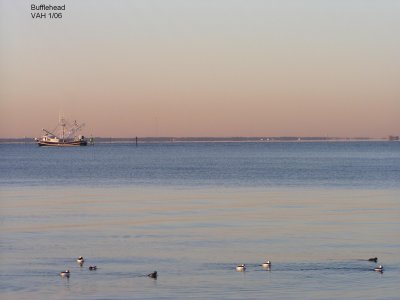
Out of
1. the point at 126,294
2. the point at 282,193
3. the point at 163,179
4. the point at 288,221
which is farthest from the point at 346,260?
the point at 163,179

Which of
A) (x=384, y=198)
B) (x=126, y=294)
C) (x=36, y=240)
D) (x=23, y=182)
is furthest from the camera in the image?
(x=23, y=182)

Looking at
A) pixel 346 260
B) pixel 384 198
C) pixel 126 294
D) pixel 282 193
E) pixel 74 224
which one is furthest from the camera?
pixel 282 193

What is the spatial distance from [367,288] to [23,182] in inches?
2230

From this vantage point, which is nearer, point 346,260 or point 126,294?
point 126,294

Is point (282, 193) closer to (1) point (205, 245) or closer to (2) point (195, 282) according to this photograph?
(1) point (205, 245)

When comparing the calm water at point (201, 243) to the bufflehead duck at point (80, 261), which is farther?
the bufflehead duck at point (80, 261)

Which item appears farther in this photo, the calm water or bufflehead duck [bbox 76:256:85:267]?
bufflehead duck [bbox 76:256:85:267]

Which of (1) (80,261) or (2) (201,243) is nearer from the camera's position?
(1) (80,261)

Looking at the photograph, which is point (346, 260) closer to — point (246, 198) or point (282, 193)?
point (246, 198)

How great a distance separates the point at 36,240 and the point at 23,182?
44462mm

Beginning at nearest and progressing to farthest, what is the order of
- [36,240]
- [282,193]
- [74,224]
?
[36,240], [74,224], [282,193]

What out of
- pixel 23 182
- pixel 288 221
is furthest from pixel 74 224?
pixel 23 182

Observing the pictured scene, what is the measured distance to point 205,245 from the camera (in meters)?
35.5

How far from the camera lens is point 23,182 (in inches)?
3184
